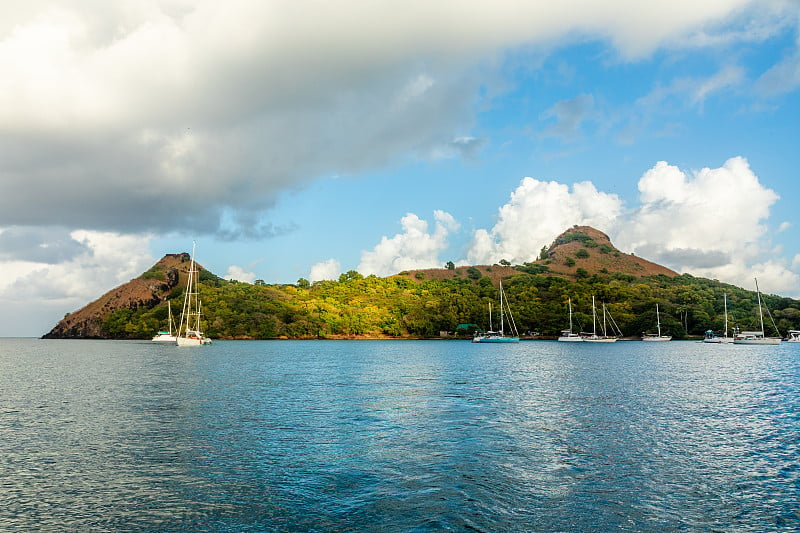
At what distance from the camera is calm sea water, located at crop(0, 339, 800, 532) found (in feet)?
58.0

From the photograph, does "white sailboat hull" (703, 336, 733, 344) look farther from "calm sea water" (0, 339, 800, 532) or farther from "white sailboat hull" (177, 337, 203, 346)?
"white sailboat hull" (177, 337, 203, 346)

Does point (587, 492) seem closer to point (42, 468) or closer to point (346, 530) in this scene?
point (346, 530)

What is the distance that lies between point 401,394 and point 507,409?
12014 mm

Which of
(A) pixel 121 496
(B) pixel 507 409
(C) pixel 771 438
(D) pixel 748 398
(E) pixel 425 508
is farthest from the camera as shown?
(D) pixel 748 398

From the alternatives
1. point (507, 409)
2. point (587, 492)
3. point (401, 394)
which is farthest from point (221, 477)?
point (401, 394)

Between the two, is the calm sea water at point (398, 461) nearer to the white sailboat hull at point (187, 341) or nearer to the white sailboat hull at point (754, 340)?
the white sailboat hull at point (187, 341)

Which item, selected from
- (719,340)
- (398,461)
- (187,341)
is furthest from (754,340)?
(398,461)

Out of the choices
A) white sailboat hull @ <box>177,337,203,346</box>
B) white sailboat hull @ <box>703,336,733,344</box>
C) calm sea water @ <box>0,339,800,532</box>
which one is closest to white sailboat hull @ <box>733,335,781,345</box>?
white sailboat hull @ <box>703,336,733,344</box>

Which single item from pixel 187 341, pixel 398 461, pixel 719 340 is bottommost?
pixel 398 461

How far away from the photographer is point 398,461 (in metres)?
24.7

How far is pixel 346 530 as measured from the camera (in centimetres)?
1645

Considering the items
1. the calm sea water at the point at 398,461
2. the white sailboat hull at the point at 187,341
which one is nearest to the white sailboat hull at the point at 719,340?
the calm sea water at the point at 398,461

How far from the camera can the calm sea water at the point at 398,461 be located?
17.7 meters

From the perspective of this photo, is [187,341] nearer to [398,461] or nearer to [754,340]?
[398,461]
